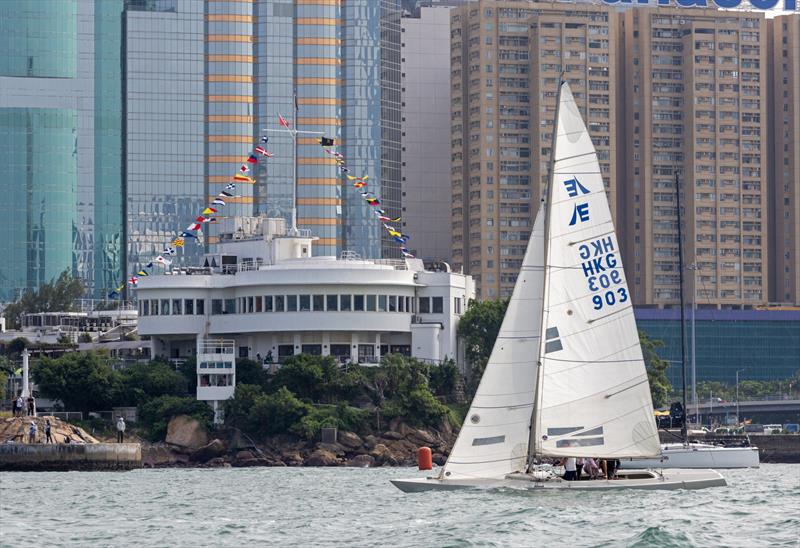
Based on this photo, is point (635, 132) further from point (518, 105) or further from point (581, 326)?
point (581, 326)

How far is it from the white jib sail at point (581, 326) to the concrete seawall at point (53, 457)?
3991cm

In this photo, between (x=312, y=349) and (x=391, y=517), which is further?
(x=312, y=349)

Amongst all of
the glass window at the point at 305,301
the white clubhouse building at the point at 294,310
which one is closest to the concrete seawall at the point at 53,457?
the white clubhouse building at the point at 294,310

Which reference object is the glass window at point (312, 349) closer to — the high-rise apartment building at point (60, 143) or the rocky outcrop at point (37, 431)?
the rocky outcrop at point (37, 431)

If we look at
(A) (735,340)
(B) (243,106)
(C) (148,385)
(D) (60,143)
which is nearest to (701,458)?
(C) (148,385)

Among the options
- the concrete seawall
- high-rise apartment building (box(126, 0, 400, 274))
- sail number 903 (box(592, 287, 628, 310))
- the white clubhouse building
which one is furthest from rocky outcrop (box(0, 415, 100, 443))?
high-rise apartment building (box(126, 0, 400, 274))

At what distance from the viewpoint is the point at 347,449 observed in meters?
102

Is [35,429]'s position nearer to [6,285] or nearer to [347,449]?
[347,449]

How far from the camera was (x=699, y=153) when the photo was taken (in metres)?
191

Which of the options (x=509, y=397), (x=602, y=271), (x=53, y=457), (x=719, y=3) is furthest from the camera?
(x=719, y=3)

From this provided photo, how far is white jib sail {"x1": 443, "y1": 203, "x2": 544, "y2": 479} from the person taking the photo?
57406 mm

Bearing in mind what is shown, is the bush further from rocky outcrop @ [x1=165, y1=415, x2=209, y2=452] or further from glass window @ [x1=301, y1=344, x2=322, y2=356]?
glass window @ [x1=301, y1=344, x2=322, y2=356]

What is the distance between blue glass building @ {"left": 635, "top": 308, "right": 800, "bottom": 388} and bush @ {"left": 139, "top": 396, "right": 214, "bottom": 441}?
291ft

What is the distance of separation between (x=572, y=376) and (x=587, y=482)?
10.5ft
